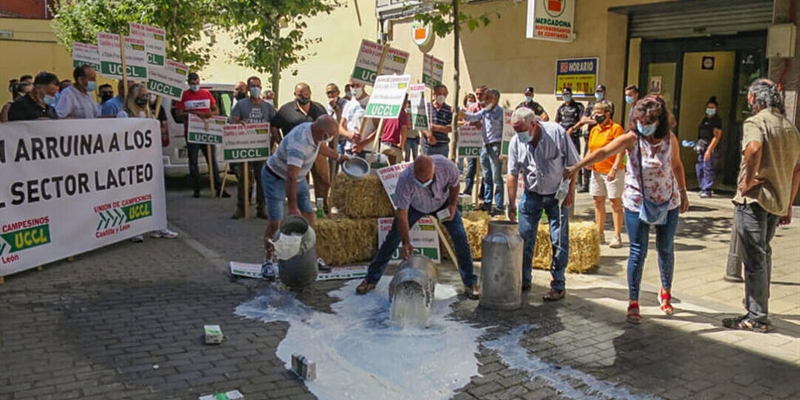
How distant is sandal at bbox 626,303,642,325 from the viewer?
5879 mm

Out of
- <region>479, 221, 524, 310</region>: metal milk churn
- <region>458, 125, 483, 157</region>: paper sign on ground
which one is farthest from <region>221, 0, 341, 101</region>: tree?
<region>479, 221, 524, 310</region>: metal milk churn

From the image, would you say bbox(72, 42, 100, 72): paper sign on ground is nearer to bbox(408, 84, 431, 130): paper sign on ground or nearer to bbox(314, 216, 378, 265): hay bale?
bbox(408, 84, 431, 130): paper sign on ground

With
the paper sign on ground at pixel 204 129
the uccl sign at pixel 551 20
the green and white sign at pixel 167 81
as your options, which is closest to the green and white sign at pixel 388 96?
the green and white sign at pixel 167 81

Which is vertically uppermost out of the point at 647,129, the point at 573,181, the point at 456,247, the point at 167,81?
the point at 167,81

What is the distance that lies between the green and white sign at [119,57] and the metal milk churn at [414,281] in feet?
20.6

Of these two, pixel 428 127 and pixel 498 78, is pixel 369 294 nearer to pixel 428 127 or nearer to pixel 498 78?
pixel 428 127

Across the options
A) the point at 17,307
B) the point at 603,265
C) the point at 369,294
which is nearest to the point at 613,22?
the point at 603,265

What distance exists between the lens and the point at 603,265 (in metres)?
7.91

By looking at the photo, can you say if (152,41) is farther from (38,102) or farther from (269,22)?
(269,22)

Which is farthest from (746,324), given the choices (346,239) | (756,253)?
(346,239)

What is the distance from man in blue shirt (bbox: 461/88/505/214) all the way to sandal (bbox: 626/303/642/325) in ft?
16.7

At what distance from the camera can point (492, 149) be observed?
36.3ft

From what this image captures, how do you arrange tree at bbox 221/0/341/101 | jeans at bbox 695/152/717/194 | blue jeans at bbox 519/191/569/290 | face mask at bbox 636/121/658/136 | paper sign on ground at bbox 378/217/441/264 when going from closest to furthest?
face mask at bbox 636/121/658/136, blue jeans at bbox 519/191/569/290, paper sign on ground at bbox 378/217/441/264, tree at bbox 221/0/341/101, jeans at bbox 695/152/717/194

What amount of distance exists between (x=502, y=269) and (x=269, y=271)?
7.87ft
